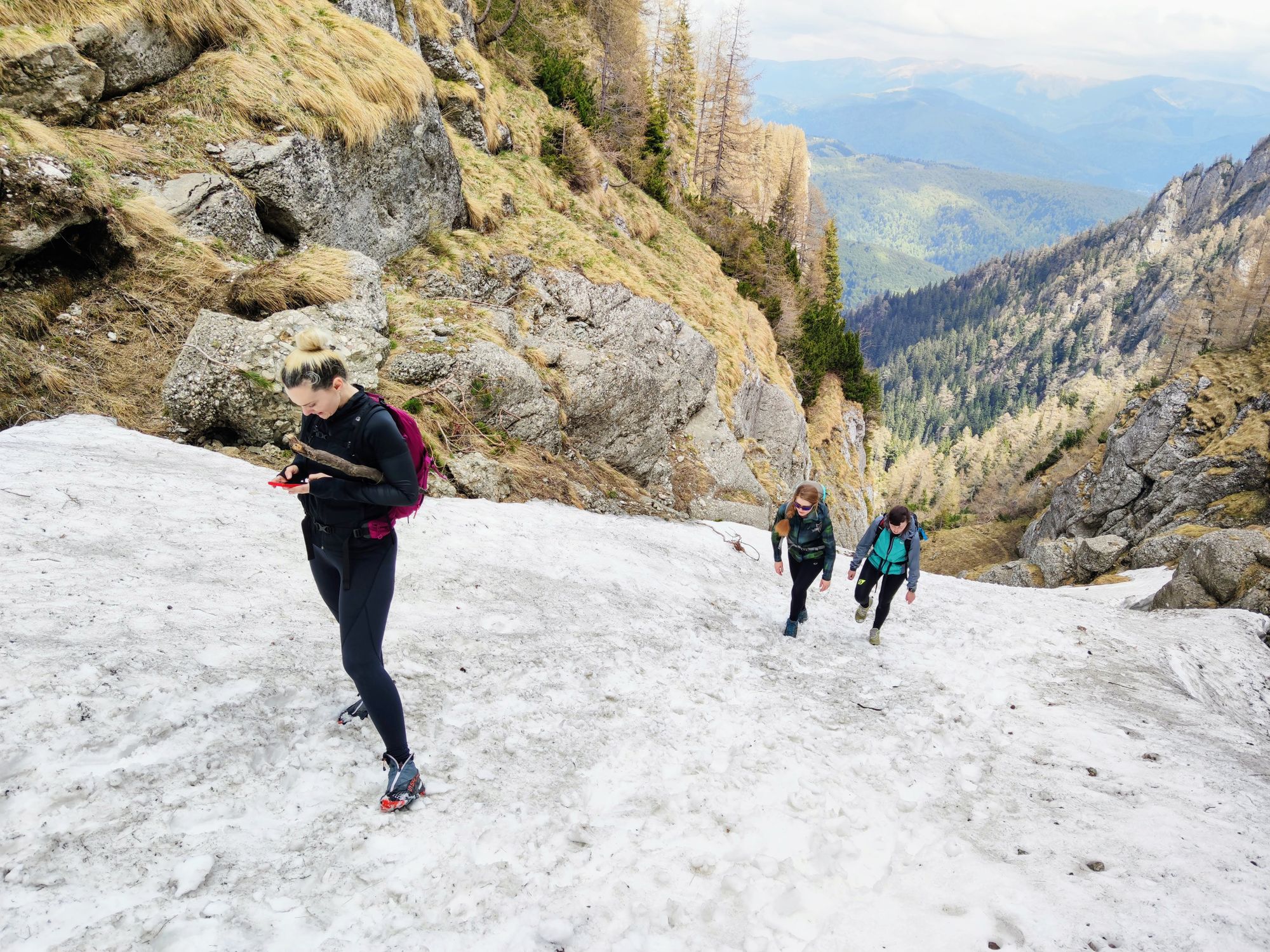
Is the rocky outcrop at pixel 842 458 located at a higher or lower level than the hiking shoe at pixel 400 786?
higher

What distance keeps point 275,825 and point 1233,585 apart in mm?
18231

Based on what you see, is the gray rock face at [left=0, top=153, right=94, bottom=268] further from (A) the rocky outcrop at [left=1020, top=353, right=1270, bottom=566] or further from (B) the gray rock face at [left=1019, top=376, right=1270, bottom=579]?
(A) the rocky outcrop at [left=1020, top=353, right=1270, bottom=566]

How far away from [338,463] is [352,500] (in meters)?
0.26

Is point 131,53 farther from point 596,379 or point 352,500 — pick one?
point 352,500

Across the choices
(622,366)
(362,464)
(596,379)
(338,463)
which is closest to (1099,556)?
(622,366)

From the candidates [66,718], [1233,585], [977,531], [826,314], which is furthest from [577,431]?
[977,531]

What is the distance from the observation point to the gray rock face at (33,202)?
7.90 metres

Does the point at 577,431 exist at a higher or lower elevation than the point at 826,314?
lower

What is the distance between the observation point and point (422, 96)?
15320mm

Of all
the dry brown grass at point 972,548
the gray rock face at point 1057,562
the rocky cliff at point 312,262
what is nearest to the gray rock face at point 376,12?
the rocky cliff at point 312,262

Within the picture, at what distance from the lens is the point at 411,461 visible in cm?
372

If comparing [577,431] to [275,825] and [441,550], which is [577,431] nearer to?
[441,550]

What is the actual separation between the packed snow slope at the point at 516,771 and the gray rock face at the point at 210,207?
4053mm

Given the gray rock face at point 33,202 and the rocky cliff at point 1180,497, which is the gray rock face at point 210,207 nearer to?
the gray rock face at point 33,202
